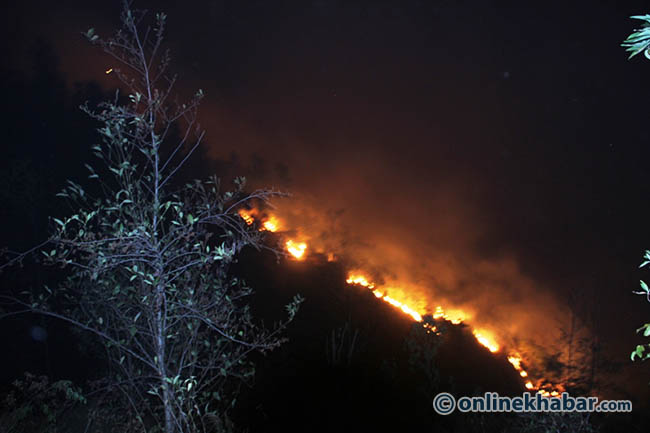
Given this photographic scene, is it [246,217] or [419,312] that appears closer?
[246,217]

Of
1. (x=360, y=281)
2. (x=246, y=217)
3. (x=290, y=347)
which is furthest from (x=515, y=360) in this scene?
(x=246, y=217)

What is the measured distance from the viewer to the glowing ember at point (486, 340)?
3327 cm

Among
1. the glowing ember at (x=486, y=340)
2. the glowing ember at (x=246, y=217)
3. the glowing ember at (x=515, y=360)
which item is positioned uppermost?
the glowing ember at (x=486, y=340)

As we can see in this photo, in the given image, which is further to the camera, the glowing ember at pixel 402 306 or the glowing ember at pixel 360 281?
the glowing ember at pixel 402 306

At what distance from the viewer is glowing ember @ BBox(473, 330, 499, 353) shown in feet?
109

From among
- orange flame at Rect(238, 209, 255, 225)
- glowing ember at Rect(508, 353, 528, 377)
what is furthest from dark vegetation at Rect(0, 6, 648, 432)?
orange flame at Rect(238, 209, 255, 225)

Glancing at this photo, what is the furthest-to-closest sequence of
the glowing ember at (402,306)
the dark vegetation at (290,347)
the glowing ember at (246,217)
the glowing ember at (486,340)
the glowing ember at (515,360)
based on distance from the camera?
the glowing ember at (486,340) → the glowing ember at (515,360) → the glowing ember at (402,306) → the dark vegetation at (290,347) → the glowing ember at (246,217)

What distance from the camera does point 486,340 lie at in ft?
112

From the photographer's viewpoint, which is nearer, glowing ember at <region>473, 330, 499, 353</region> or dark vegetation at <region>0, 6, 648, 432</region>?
dark vegetation at <region>0, 6, 648, 432</region>

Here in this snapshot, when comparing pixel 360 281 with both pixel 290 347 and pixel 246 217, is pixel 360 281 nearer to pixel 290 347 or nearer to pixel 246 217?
pixel 290 347

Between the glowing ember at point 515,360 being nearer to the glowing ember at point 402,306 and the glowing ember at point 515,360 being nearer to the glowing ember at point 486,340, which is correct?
the glowing ember at point 486,340

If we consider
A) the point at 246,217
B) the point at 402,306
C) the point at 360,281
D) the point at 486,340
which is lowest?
the point at 246,217

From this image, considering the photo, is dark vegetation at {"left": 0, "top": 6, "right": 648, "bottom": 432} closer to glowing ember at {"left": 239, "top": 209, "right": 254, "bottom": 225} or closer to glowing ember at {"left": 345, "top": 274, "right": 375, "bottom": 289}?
glowing ember at {"left": 345, "top": 274, "right": 375, "bottom": 289}

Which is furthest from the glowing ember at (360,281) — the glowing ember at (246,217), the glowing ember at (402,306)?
the glowing ember at (246,217)
